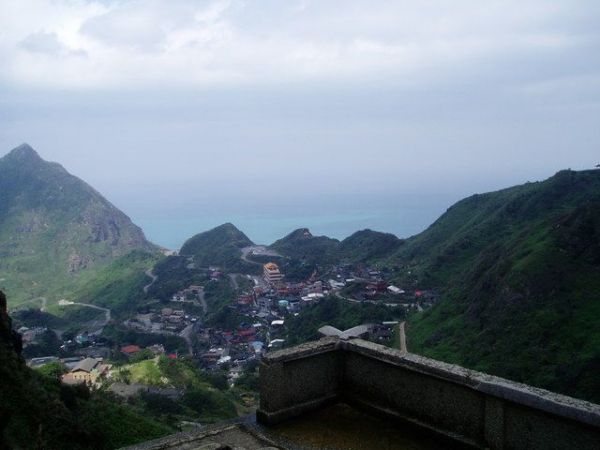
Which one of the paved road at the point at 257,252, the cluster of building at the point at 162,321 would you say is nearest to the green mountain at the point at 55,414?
the cluster of building at the point at 162,321

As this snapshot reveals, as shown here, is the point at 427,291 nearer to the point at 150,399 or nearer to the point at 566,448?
the point at 150,399

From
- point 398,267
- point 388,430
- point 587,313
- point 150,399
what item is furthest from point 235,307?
point 388,430

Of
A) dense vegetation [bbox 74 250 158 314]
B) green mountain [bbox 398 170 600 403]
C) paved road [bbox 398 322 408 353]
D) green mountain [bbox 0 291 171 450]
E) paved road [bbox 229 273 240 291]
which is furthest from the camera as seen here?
dense vegetation [bbox 74 250 158 314]

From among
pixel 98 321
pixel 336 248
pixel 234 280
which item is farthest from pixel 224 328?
pixel 336 248

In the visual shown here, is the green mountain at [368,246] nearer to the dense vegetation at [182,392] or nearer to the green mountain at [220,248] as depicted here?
the green mountain at [220,248]

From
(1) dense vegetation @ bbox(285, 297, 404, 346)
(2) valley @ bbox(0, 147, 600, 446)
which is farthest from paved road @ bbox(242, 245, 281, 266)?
(1) dense vegetation @ bbox(285, 297, 404, 346)

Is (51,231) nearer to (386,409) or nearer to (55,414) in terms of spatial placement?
(55,414)

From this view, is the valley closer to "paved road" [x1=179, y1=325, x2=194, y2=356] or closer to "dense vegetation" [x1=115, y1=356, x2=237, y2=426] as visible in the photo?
"dense vegetation" [x1=115, y1=356, x2=237, y2=426]
